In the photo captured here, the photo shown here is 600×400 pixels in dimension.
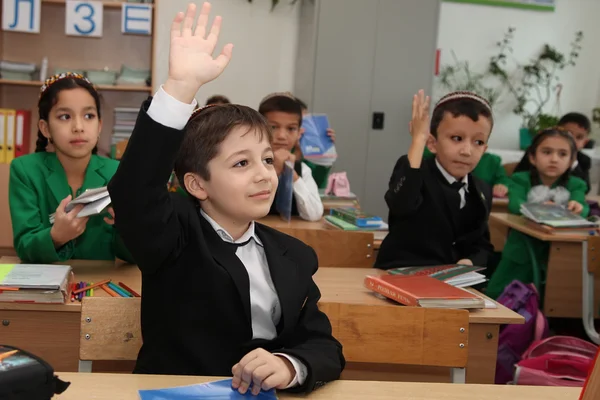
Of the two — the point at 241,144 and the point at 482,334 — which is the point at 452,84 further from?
the point at 241,144

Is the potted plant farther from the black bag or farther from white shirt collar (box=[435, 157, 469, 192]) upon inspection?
the black bag

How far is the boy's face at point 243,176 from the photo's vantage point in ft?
4.49

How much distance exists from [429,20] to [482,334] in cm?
428

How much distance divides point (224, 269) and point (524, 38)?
5.85 metres

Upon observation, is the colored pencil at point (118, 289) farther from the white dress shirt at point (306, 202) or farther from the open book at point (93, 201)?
the white dress shirt at point (306, 202)

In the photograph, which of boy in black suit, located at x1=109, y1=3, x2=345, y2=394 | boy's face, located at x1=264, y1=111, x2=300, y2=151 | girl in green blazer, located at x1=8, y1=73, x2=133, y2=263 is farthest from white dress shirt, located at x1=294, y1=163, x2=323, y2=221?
boy in black suit, located at x1=109, y1=3, x2=345, y2=394

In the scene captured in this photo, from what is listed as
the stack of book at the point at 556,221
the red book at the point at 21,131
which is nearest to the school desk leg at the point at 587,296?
the stack of book at the point at 556,221

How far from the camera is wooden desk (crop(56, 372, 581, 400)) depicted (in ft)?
3.72

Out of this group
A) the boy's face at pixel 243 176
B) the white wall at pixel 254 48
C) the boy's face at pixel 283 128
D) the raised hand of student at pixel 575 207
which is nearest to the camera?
the boy's face at pixel 243 176

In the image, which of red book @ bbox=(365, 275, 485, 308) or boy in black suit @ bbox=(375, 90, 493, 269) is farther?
boy in black suit @ bbox=(375, 90, 493, 269)

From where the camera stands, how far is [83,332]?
1.48m

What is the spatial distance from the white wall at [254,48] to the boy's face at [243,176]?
4.54m

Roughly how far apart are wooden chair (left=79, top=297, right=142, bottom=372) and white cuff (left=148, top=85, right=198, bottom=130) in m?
0.51

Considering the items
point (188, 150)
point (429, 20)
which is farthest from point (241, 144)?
point (429, 20)
